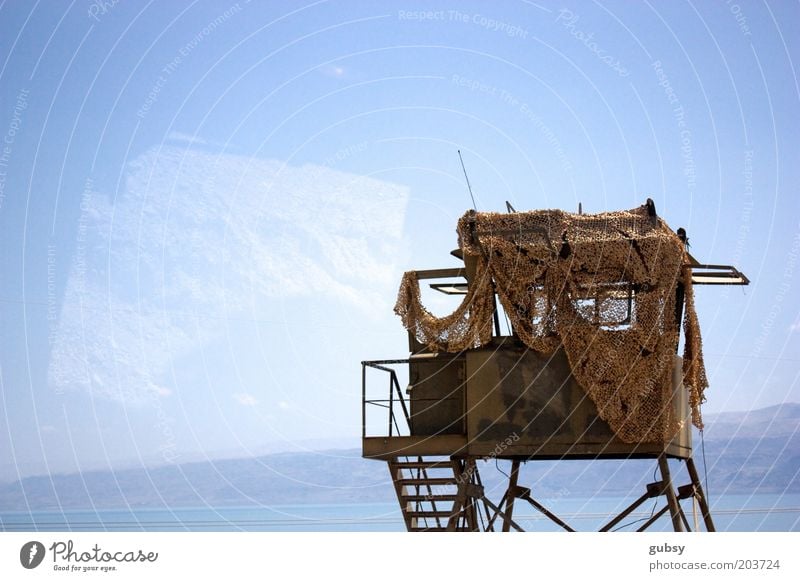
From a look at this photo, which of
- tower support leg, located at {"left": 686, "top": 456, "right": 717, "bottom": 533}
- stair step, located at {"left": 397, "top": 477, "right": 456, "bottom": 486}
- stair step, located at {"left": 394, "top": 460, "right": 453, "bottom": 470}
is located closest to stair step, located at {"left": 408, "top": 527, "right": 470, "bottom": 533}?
stair step, located at {"left": 397, "top": 477, "right": 456, "bottom": 486}

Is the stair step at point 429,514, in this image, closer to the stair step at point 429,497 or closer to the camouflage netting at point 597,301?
the stair step at point 429,497

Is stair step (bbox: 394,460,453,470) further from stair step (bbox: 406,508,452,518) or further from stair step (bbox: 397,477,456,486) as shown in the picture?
stair step (bbox: 406,508,452,518)

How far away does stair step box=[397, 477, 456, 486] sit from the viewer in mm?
26953

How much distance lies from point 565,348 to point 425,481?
14.9 ft
